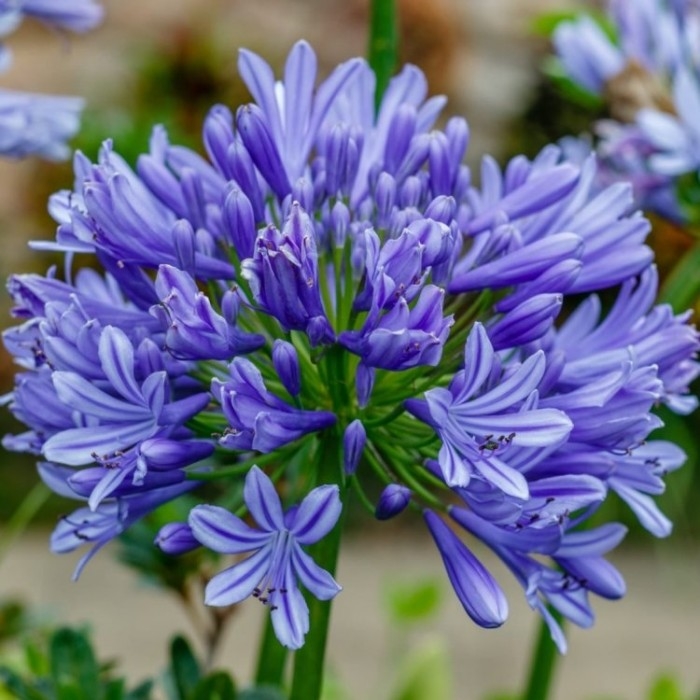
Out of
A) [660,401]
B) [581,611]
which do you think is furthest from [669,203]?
[581,611]

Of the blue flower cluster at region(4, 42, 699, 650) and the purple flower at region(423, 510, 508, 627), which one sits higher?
the blue flower cluster at region(4, 42, 699, 650)

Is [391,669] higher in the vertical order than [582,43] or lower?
lower

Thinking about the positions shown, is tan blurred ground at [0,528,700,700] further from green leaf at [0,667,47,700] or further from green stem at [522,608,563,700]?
green leaf at [0,667,47,700]

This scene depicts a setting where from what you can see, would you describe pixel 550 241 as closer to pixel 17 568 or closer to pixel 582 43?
pixel 582 43

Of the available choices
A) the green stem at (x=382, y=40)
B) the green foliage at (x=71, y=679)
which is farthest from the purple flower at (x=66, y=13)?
the green foliage at (x=71, y=679)

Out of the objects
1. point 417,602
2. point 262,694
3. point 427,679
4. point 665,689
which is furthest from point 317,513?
point 417,602

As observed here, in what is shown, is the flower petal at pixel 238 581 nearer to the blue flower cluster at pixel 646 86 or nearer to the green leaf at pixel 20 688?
the green leaf at pixel 20 688

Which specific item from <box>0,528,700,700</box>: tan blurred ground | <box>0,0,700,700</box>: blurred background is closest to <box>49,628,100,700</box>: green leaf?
<box>0,0,700,700</box>: blurred background
